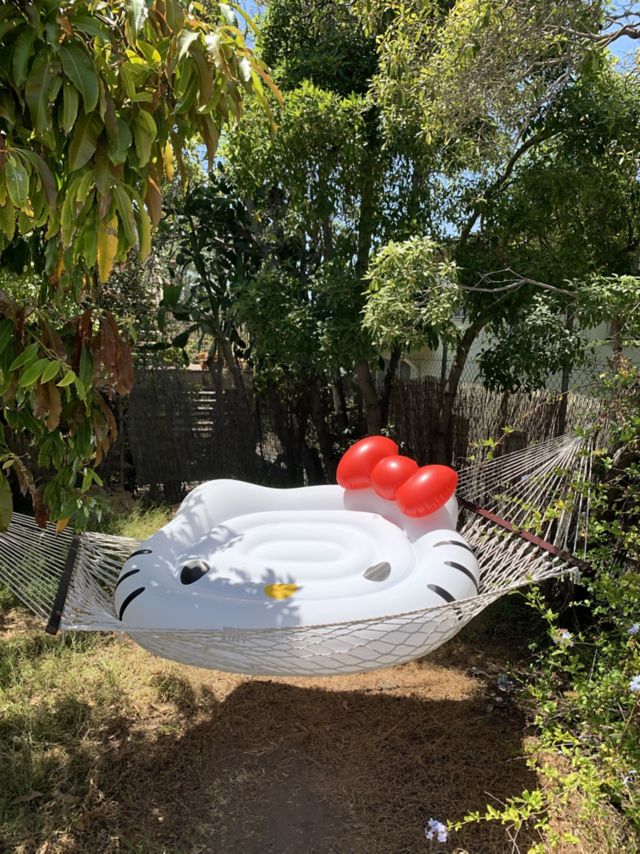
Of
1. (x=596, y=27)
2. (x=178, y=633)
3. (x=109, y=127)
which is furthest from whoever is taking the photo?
(x=596, y=27)

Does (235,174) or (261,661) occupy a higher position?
(235,174)

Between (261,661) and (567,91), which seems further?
(567,91)

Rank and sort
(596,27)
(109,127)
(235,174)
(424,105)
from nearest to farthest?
(109,127), (596,27), (424,105), (235,174)

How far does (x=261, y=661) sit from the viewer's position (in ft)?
6.70

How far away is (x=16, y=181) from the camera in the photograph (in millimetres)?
1046

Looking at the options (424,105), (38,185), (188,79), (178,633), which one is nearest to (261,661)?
(178,633)

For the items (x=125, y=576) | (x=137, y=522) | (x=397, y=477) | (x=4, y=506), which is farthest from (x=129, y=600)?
(x=137, y=522)

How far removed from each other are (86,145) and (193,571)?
181cm

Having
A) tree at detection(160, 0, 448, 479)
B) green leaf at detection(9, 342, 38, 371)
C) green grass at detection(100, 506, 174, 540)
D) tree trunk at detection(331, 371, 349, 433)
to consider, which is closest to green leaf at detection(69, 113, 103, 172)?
green leaf at detection(9, 342, 38, 371)

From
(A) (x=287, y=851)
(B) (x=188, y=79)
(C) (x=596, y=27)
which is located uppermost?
(C) (x=596, y=27)

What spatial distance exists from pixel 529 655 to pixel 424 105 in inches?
109

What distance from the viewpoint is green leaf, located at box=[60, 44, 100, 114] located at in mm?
1095

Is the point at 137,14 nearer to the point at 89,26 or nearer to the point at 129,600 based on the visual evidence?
the point at 89,26

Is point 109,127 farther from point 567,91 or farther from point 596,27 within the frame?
point 567,91
